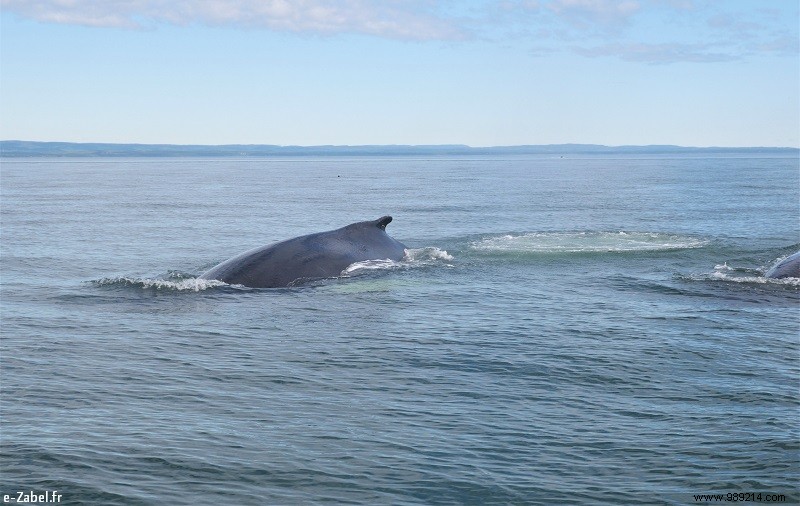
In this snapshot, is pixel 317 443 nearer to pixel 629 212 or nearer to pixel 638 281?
pixel 638 281

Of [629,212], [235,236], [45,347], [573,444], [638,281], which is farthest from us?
[629,212]

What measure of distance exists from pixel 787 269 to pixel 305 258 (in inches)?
512

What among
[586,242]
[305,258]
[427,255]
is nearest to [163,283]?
[305,258]

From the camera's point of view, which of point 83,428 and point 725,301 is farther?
point 725,301

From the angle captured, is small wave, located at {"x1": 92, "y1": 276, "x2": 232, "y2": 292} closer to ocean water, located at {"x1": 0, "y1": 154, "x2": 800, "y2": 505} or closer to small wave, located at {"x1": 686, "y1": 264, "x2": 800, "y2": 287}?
ocean water, located at {"x1": 0, "y1": 154, "x2": 800, "y2": 505}

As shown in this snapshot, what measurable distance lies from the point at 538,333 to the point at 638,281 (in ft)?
25.6

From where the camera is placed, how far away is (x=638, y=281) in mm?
27688

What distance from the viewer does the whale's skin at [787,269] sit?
26656 millimetres

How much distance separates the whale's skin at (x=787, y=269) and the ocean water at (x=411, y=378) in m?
0.41

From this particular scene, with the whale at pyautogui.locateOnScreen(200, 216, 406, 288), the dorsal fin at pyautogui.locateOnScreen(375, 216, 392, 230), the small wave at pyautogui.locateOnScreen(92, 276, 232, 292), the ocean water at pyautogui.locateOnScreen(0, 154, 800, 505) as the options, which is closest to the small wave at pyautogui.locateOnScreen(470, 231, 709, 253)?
the ocean water at pyautogui.locateOnScreen(0, 154, 800, 505)

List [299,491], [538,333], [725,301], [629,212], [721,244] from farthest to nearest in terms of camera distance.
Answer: [629,212] → [721,244] → [725,301] → [538,333] → [299,491]

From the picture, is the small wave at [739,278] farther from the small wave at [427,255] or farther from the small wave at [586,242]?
the small wave at [427,255]

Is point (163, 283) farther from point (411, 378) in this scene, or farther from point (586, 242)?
point (586, 242)

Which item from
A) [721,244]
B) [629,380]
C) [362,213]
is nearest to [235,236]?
[362,213]
